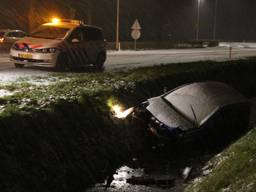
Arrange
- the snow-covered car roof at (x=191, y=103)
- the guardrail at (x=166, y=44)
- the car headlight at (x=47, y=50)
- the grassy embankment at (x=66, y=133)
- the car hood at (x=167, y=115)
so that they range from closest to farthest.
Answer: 1. the grassy embankment at (x=66, y=133)
2. the car hood at (x=167, y=115)
3. the snow-covered car roof at (x=191, y=103)
4. the car headlight at (x=47, y=50)
5. the guardrail at (x=166, y=44)

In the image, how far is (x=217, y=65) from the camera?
18.8 meters

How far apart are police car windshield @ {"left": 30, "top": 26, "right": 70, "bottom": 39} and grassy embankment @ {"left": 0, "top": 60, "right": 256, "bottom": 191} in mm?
5772

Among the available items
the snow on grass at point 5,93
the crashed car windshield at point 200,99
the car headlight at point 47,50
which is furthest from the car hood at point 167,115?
the car headlight at point 47,50

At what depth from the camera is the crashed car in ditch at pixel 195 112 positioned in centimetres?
1095

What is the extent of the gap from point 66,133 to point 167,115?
7.72 feet

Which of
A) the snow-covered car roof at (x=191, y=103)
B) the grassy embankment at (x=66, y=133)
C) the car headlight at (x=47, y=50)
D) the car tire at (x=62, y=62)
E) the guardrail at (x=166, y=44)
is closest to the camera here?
the grassy embankment at (x=66, y=133)

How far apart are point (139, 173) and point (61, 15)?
146 ft

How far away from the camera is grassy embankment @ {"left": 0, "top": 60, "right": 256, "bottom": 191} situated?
863 cm

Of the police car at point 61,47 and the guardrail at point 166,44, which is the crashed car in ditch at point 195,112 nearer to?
the police car at point 61,47

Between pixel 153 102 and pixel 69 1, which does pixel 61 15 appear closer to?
pixel 69 1

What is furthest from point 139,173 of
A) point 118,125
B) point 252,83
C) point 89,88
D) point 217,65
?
point 252,83

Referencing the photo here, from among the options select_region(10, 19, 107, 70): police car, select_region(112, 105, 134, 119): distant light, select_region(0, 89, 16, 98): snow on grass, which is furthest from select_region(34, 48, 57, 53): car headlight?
select_region(112, 105, 134, 119): distant light

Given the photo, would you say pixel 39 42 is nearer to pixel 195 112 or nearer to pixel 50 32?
pixel 50 32

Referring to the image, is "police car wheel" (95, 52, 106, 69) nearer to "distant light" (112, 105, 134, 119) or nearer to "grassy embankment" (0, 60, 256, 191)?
"grassy embankment" (0, 60, 256, 191)
